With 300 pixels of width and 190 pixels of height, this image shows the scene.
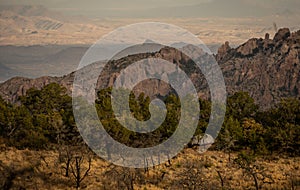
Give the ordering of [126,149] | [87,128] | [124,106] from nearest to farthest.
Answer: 1. [87,128]
2. [126,149]
3. [124,106]

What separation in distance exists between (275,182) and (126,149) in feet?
64.9

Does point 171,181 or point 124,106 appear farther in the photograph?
point 124,106

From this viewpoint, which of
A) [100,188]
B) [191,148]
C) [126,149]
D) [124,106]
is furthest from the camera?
[191,148]

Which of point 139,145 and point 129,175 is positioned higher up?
point 139,145

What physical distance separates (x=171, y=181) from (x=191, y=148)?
19.2 m

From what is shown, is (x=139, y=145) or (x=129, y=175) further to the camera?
(x=139, y=145)

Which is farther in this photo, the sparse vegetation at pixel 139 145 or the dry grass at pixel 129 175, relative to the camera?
the sparse vegetation at pixel 139 145

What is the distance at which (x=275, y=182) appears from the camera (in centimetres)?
4359

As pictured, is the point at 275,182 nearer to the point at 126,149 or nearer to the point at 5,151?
the point at 126,149

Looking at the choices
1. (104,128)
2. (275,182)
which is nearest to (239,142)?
(275,182)

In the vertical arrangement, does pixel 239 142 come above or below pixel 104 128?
below

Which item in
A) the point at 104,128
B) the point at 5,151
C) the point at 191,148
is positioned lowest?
the point at 191,148

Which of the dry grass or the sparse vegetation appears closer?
the dry grass

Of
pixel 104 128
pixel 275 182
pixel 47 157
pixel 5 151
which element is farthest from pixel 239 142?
pixel 5 151
